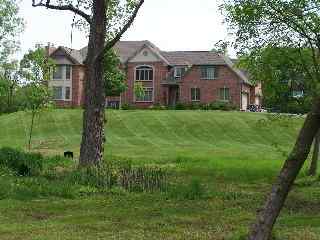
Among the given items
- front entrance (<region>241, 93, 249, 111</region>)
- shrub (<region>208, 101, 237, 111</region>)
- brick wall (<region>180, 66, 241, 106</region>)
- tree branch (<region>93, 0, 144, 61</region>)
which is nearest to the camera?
tree branch (<region>93, 0, 144, 61</region>)

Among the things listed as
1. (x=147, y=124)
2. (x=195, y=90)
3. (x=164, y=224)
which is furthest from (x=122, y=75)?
(x=164, y=224)

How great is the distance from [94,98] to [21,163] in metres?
3.53

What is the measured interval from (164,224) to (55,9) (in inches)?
483

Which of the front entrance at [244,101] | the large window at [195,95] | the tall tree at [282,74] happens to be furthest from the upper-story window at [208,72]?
the tall tree at [282,74]

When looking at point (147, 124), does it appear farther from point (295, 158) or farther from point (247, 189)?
point (295, 158)

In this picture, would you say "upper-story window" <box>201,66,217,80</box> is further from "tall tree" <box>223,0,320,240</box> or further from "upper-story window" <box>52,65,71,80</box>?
"tall tree" <box>223,0,320,240</box>

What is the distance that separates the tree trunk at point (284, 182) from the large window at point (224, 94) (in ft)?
203

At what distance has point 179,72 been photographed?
239 feet

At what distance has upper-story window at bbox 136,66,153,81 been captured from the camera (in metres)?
73.1

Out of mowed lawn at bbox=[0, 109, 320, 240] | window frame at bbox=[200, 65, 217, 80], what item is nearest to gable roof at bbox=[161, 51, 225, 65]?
window frame at bbox=[200, 65, 217, 80]

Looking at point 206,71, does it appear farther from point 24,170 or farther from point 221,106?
point 24,170

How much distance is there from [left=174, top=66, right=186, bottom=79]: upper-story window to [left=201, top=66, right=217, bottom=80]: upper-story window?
2.66m

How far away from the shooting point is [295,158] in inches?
324

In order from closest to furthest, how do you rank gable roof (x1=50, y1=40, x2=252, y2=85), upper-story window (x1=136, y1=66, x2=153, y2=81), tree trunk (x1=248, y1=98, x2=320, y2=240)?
tree trunk (x1=248, y1=98, x2=320, y2=240)
gable roof (x1=50, y1=40, x2=252, y2=85)
upper-story window (x1=136, y1=66, x2=153, y2=81)
